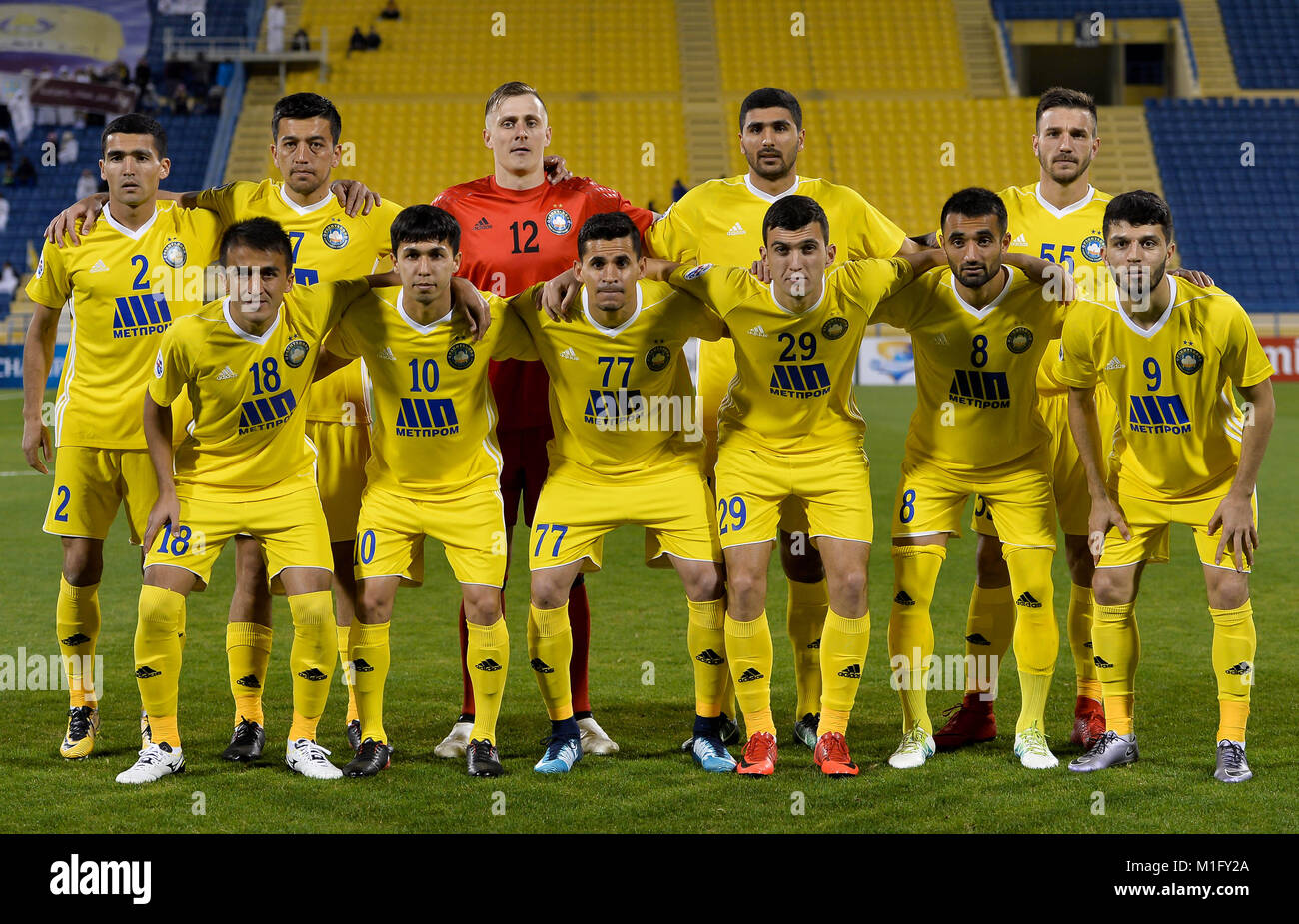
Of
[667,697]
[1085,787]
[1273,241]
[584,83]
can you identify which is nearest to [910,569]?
Answer: [1085,787]

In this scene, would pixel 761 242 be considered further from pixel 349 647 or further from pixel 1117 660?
pixel 349 647

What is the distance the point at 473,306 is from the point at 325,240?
783 millimetres

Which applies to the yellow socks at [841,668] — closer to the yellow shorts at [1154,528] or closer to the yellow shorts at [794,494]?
the yellow shorts at [794,494]

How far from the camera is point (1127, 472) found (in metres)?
4.70

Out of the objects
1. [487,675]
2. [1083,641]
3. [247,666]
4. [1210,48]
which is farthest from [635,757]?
[1210,48]

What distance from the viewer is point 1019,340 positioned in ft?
15.5

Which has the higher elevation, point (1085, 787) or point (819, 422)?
point (819, 422)

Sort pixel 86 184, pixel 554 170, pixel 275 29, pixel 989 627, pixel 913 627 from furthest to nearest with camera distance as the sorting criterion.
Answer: pixel 275 29
pixel 86 184
pixel 554 170
pixel 989 627
pixel 913 627

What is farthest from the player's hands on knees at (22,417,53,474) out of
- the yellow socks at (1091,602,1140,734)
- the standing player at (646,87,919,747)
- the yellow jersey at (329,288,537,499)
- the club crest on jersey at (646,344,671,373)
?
the yellow socks at (1091,602,1140,734)

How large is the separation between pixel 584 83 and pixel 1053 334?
25.9 meters

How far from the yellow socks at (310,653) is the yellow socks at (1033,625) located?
7.73 feet

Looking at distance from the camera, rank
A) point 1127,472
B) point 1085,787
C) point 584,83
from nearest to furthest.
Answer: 1. point 1085,787
2. point 1127,472
3. point 584,83

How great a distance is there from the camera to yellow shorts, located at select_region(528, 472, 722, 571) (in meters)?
4.70
